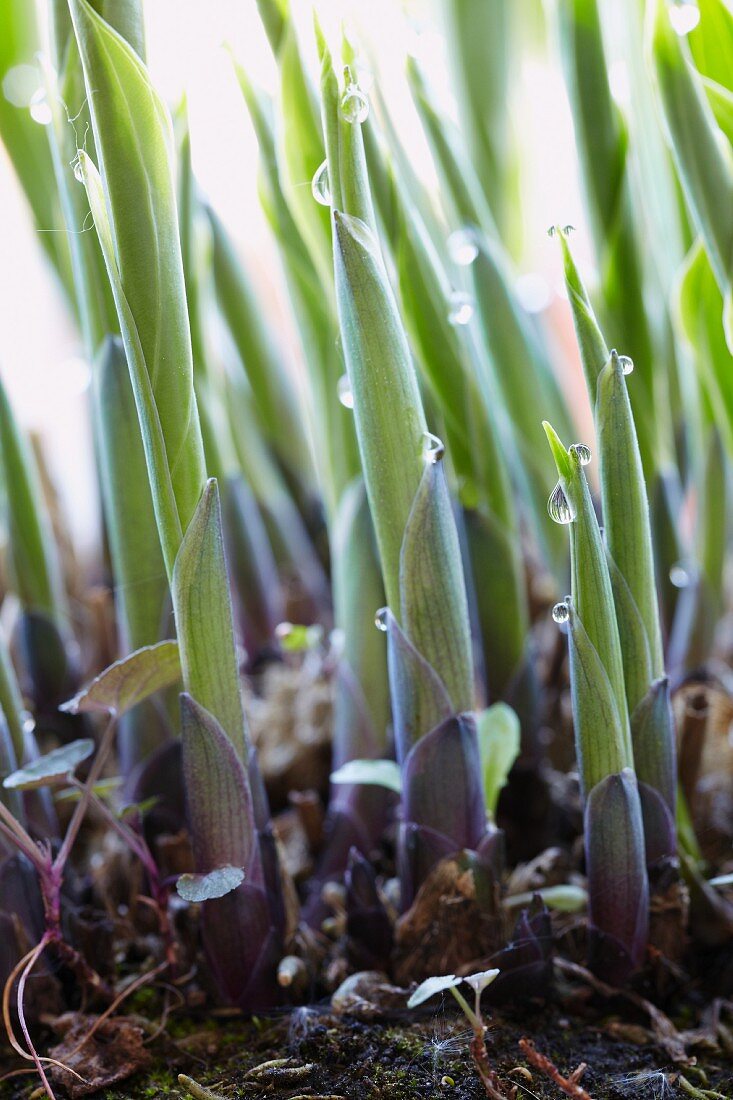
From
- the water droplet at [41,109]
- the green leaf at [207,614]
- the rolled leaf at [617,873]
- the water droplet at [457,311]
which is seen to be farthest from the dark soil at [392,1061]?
the water droplet at [41,109]

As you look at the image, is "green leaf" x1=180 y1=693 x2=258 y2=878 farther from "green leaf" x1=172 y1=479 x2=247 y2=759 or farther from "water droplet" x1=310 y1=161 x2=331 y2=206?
"water droplet" x1=310 y1=161 x2=331 y2=206

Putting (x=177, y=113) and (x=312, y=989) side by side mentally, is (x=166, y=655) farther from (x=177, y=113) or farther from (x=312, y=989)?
(x=177, y=113)

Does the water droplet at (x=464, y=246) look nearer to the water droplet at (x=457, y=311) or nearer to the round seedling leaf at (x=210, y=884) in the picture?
the water droplet at (x=457, y=311)

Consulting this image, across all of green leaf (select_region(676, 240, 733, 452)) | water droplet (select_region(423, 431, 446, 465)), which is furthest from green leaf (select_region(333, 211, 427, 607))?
green leaf (select_region(676, 240, 733, 452))

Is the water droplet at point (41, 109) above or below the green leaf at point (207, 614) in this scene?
above

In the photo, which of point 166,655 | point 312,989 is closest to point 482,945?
point 312,989

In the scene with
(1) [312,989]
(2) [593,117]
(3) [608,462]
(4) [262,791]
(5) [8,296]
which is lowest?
(1) [312,989]
